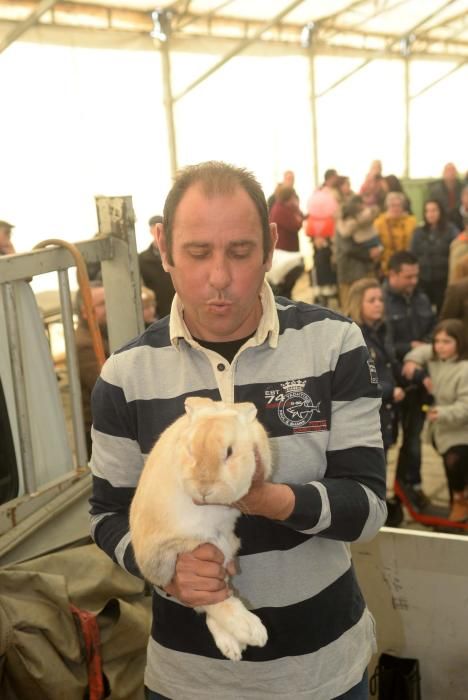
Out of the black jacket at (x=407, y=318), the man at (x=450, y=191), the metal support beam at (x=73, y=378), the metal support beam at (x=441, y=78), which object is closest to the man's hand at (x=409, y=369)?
the black jacket at (x=407, y=318)

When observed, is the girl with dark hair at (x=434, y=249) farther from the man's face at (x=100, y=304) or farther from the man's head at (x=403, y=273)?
the man's face at (x=100, y=304)

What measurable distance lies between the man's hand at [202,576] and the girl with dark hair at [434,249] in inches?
262

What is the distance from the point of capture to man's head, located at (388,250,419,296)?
16.6ft

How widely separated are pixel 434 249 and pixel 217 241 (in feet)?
21.7

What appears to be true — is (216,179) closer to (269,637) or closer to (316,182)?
(269,637)

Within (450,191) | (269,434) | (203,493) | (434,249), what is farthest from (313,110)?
(203,493)

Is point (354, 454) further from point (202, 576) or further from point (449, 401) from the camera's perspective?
point (449, 401)

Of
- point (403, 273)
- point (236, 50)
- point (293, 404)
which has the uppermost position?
point (236, 50)

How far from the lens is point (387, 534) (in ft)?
8.64

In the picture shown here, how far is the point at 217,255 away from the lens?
4.23 feet

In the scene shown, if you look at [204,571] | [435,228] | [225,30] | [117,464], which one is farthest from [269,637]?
[225,30]

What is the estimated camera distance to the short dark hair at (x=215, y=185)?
129 centimetres

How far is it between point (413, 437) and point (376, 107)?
40.8 ft

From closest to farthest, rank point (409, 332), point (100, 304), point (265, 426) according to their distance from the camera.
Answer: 1. point (265, 426)
2. point (100, 304)
3. point (409, 332)
